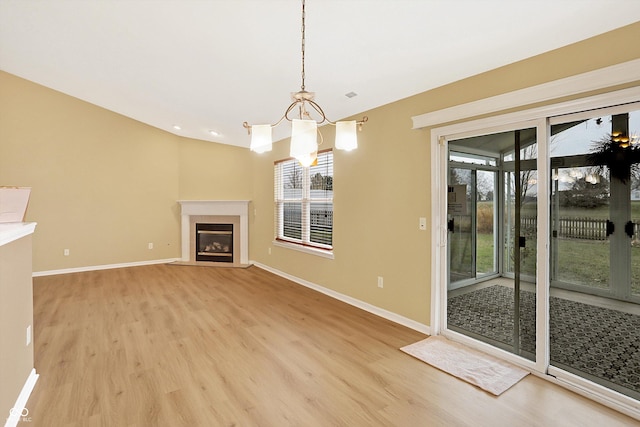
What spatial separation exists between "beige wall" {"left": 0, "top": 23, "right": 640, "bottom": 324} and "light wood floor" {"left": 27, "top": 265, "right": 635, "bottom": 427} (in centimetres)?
79

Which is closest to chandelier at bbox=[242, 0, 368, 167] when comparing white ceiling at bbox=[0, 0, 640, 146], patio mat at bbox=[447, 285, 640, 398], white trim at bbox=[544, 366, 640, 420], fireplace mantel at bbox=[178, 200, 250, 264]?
white ceiling at bbox=[0, 0, 640, 146]

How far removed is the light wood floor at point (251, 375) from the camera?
1940 mm

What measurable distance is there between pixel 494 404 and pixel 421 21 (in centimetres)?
270

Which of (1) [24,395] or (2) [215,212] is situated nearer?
(1) [24,395]

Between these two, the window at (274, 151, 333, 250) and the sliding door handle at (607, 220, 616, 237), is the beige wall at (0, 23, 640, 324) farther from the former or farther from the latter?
the sliding door handle at (607, 220, 616, 237)

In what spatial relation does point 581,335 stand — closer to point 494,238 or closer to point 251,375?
point 494,238

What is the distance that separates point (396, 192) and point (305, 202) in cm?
196

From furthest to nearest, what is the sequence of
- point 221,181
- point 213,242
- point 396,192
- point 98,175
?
point 221,181 < point 213,242 < point 98,175 < point 396,192

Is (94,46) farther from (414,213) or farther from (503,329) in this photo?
(503,329)

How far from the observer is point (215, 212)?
6641 mm

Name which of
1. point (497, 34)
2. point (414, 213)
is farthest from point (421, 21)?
point (414, 213)

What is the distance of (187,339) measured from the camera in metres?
3.04
